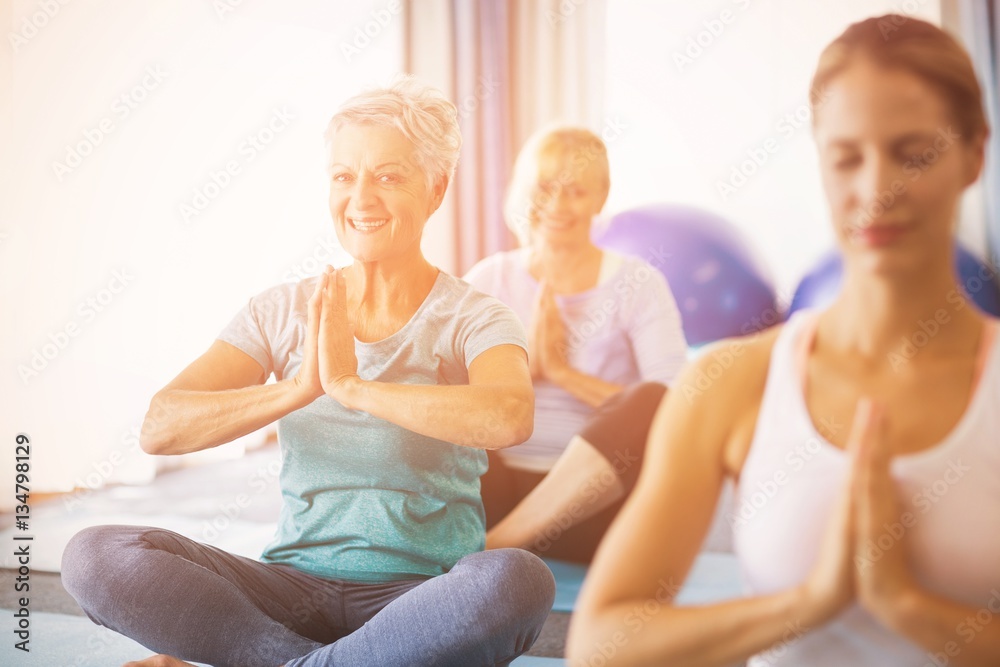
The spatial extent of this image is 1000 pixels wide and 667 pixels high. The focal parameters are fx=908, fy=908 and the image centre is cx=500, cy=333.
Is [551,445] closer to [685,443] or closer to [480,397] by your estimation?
[480,397]

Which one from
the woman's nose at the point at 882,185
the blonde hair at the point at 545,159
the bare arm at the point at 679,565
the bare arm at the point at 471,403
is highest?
the blonde hair at the point at 545,159

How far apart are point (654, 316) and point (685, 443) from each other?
312 mm

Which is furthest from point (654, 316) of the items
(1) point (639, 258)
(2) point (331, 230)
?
(2) point (331, 230)

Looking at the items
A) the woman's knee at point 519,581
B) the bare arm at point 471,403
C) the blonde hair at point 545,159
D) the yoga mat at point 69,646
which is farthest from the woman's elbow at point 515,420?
the yoga mat at point 69,646

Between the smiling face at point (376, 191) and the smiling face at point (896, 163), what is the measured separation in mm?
625

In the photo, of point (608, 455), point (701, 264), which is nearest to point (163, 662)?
point (608, 455)

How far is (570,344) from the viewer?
1396 millimetres

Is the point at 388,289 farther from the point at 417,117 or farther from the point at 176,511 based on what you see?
the point at 176,511

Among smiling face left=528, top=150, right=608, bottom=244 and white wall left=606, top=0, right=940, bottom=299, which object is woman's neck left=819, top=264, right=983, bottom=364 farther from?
smiling face left=528, top=150, right=608, bottom=244

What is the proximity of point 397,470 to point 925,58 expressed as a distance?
900 millimetres

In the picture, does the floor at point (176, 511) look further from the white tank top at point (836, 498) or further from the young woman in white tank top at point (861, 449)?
the white tank top at point (836, 498)

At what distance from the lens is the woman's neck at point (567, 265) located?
4.56 ft

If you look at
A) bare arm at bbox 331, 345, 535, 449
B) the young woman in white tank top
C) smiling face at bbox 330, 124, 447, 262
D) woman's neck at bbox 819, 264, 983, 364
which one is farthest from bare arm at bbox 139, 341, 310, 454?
woman's neck at bbox 819, 264, 983, 364

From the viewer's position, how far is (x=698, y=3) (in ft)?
4.25
